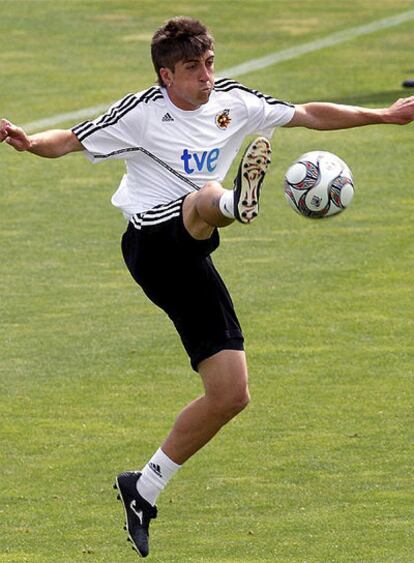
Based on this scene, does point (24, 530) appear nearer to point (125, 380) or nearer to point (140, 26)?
point (125, 380)

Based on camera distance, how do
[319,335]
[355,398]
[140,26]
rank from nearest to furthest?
1. [355,398]
2. [319,335]
3. [140,26]

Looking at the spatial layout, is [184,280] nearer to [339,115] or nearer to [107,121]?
[107,121]

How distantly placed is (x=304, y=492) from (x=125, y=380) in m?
3.24

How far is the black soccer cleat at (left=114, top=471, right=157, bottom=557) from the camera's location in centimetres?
1157

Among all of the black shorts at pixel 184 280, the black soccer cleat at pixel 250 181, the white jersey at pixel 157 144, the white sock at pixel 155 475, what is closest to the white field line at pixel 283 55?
the white jersey at pixel 157 144

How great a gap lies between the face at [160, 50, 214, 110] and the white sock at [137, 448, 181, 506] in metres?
2.22

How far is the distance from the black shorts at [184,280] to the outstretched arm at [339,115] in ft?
4.01

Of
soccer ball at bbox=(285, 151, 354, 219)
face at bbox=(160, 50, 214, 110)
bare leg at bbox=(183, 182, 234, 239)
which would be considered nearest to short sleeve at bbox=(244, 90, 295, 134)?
face at bbox=(160, 50, 214, 110)

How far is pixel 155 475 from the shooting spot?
11.7 meters

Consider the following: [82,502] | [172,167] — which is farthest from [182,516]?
[172,167]

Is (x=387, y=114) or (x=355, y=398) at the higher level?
(x=387, y=114)

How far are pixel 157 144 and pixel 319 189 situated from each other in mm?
1115

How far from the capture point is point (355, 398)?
15.6 meters

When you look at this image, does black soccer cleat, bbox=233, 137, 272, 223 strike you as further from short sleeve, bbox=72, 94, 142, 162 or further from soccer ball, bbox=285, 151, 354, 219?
short sleeve, bbox=72, 94, 142, 162
